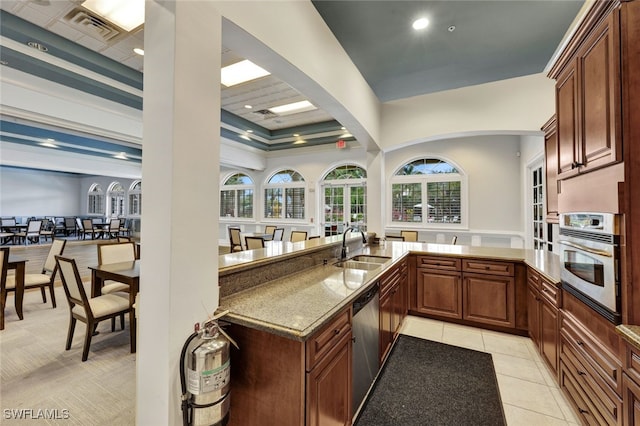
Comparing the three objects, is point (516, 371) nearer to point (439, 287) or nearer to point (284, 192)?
point (439, 287)

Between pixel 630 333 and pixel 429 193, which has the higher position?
pixel 429 193

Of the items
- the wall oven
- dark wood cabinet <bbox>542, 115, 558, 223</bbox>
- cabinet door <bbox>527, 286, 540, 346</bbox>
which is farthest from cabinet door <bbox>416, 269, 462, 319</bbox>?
the wall oven

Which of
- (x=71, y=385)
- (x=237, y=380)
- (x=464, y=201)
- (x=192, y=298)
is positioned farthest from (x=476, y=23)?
(x=71, y=385)

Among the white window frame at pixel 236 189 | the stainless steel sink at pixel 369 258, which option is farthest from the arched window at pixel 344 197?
the stainless steel sink at pixel 369 258

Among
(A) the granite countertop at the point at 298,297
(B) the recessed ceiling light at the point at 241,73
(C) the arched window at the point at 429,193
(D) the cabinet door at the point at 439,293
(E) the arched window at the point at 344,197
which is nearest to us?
(A) the granite countertop at the point at 298,297

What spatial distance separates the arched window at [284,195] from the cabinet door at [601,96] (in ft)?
22.7

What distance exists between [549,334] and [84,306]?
4094 mm

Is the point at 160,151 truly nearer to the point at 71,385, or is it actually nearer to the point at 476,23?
the point at 71,385

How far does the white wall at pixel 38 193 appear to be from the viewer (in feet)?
38.8

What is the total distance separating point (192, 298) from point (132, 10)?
2801mm

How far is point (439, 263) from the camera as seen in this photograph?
3.40 m

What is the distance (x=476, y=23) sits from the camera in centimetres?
278

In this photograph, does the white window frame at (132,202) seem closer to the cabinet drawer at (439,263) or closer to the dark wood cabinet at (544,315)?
the cabinet drawer at (439,263)

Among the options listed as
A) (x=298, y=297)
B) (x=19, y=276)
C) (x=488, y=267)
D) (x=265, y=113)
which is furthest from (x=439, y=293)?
(x=19, y=276)
